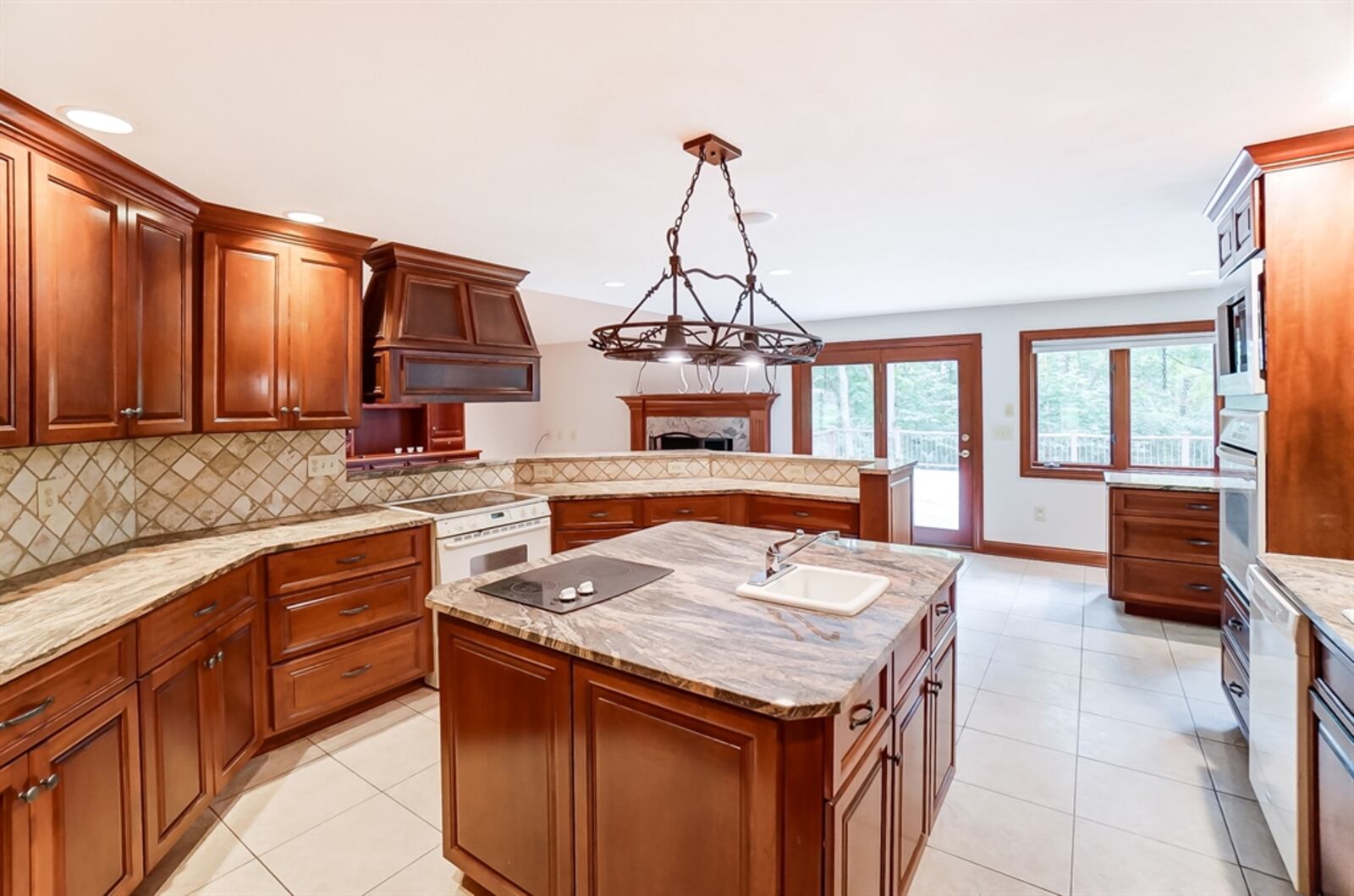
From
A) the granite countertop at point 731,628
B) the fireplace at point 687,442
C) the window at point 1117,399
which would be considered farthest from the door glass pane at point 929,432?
the granite countertop at point 731,628

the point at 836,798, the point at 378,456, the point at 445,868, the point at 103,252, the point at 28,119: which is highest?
the point at 28,119

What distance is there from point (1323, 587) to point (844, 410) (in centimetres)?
454

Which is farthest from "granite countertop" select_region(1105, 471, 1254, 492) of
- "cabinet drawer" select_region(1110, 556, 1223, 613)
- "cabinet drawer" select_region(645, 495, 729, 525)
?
"cabinet drawer" select_region(645, 495, 729, 525)

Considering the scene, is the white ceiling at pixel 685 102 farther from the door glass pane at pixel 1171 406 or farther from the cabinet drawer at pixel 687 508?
the door glass pane at pixel 1171 406

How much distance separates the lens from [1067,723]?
2752 mm

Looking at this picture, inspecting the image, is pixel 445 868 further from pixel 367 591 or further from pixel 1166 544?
pixel 1166 544

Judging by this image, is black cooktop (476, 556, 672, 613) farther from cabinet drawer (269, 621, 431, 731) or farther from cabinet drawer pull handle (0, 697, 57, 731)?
cabinet drawer (269, 621, 431, 731)

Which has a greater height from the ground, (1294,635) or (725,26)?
(725,26)

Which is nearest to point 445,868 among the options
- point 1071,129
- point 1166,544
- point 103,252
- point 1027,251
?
point 103,252

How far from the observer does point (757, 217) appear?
280cm

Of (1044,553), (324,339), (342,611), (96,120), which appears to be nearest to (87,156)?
(96,120)

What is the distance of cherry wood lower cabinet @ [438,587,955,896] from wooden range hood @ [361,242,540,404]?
186 centimetres

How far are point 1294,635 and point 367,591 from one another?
3.25 m

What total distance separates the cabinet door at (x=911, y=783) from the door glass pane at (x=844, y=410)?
14.3 feet
